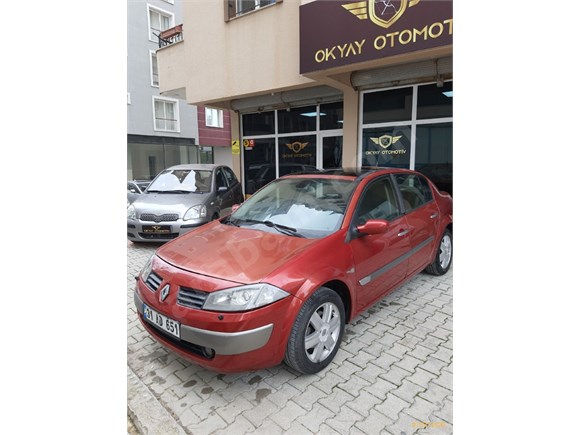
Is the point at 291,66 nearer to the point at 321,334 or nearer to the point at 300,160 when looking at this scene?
the point at 300,160

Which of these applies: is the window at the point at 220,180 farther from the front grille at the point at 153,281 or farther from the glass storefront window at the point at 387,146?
the front grille at the point at 153,281

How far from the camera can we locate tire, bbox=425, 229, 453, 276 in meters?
4.55

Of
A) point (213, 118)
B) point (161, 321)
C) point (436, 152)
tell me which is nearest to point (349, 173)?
point (161, 321)

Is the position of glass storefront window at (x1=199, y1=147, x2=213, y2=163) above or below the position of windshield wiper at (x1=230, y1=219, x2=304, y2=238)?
above

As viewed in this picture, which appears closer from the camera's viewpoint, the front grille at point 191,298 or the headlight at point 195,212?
the front grille at point 191,298

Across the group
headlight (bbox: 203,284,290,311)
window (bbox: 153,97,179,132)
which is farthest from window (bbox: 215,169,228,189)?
window (bbox: 153,97,179,132)

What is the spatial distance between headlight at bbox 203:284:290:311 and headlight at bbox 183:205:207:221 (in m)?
4.02

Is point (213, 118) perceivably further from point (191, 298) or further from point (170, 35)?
point (191, 298)

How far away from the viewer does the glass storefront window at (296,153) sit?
9258 millimetres

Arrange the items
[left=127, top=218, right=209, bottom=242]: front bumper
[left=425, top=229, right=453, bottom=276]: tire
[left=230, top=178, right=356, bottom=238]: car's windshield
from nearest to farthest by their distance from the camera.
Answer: [left=230, top=178, right=356, bottom=238]: car's windshield < [left=425, top=229, right=453, bottom=276]: tire < [left=127, top=218, right=209, bottom=242]: front bumper

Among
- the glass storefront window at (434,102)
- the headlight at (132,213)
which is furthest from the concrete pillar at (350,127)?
the headlight at (132,213)

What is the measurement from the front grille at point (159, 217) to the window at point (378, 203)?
381 cm

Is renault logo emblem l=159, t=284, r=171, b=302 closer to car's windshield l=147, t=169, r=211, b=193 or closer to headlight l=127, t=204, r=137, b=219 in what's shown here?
headlight l=127, t=204, r=137, b=219

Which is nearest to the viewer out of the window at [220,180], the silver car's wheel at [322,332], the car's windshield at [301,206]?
the silver car's wheel at [322,332]
